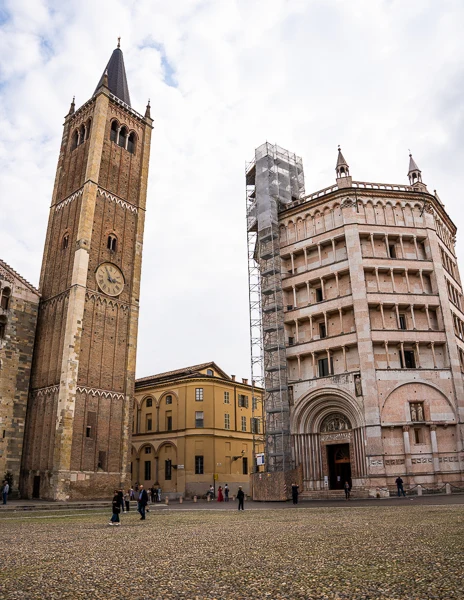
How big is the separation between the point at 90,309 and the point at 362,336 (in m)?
21.5

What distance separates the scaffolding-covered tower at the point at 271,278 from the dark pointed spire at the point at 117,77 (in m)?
15.3

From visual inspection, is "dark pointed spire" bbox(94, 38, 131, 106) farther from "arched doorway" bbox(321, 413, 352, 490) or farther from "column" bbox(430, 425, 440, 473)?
"column" bbox(430, 425, 440, 473)

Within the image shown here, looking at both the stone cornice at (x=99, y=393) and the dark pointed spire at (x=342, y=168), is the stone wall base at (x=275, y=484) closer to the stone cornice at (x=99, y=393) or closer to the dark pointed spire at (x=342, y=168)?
the stone cornice at (x=99, y=393)

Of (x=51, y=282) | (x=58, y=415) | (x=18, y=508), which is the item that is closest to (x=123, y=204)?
(x=51, y=282)

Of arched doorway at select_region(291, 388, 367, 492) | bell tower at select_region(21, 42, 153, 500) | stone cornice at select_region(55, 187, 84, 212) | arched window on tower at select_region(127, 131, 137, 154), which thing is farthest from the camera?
arched window on tower at select_region(127, 131, 137, 154)

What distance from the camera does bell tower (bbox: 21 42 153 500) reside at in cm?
3669

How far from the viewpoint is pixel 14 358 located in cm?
3966

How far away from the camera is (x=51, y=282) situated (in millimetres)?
42844

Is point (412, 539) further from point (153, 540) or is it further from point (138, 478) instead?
point (138, 478)

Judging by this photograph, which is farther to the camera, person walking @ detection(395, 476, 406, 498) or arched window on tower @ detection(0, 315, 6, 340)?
arched window on tower @ detection(0, 315, 6, 340)

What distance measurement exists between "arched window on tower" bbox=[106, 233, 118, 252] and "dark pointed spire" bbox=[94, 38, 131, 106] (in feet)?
52.5

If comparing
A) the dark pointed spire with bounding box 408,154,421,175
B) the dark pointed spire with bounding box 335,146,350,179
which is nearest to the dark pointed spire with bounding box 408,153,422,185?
the dark pointed spire with bounding box 408,154,421,175

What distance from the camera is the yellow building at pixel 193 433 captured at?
50875 mm

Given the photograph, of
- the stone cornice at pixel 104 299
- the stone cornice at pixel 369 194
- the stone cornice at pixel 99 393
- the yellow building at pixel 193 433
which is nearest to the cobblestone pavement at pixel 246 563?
the stone cornice at pixel 99 393
